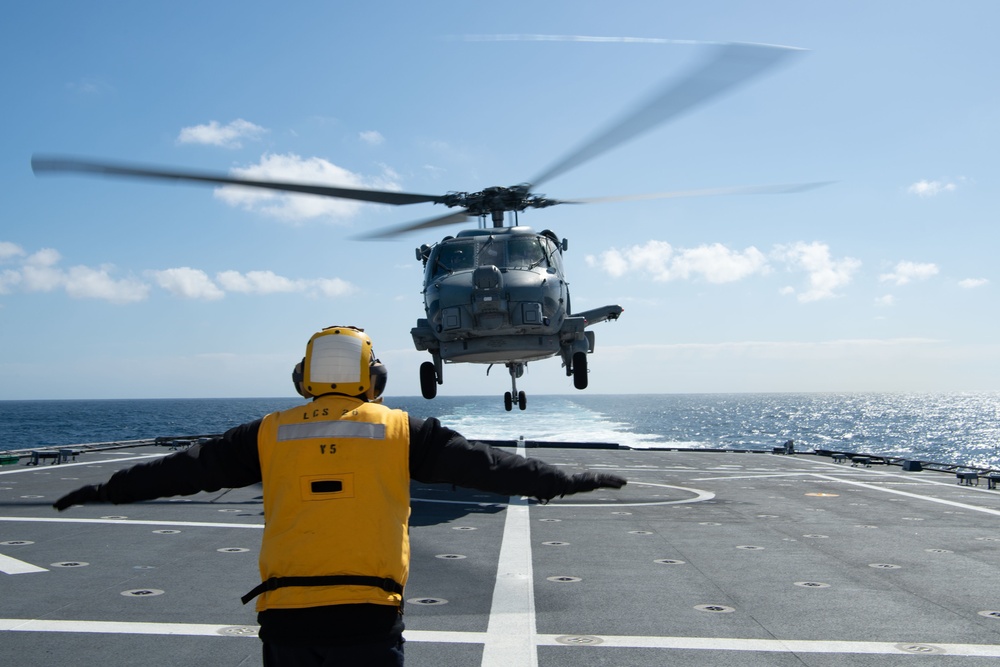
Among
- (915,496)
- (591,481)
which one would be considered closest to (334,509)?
(591,481)

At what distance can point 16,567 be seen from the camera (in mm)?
9406

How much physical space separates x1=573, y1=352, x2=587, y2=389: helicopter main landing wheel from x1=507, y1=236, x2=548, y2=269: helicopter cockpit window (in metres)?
2.89

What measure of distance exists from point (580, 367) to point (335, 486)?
60.3ft

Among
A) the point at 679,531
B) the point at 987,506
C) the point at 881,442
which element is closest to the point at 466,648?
the point at 679,531

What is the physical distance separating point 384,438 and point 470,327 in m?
15.4

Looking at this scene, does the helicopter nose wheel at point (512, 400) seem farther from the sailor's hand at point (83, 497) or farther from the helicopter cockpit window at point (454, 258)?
the sailor's hand at point (83, 497)

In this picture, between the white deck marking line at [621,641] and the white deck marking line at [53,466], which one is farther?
the white deck marking line at [53,466]

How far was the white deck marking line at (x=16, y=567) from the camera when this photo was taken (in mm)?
9203

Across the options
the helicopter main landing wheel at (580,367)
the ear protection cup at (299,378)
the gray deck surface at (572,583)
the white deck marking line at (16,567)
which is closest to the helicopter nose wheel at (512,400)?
the helicopter main landing wheel at (580,367)

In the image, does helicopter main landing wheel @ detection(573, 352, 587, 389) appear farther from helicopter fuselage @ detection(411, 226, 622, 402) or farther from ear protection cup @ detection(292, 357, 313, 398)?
ear protection cup @ detection(292, 357, 313, 398)

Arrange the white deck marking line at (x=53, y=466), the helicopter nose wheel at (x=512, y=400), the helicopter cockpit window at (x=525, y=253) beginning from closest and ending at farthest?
the helicopter cockpit window at (x=525, y=253), the white deck marking line at (x=53, y=466), the helicopter nose wheel at (x=512, y=400)

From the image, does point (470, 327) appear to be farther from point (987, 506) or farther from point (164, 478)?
point (164, 478)

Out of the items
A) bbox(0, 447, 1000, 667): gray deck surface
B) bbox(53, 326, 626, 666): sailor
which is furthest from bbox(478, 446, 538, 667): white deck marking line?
bbox(53, 326, 626, 666): sailor

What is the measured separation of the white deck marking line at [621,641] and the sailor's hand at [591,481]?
340 cm
